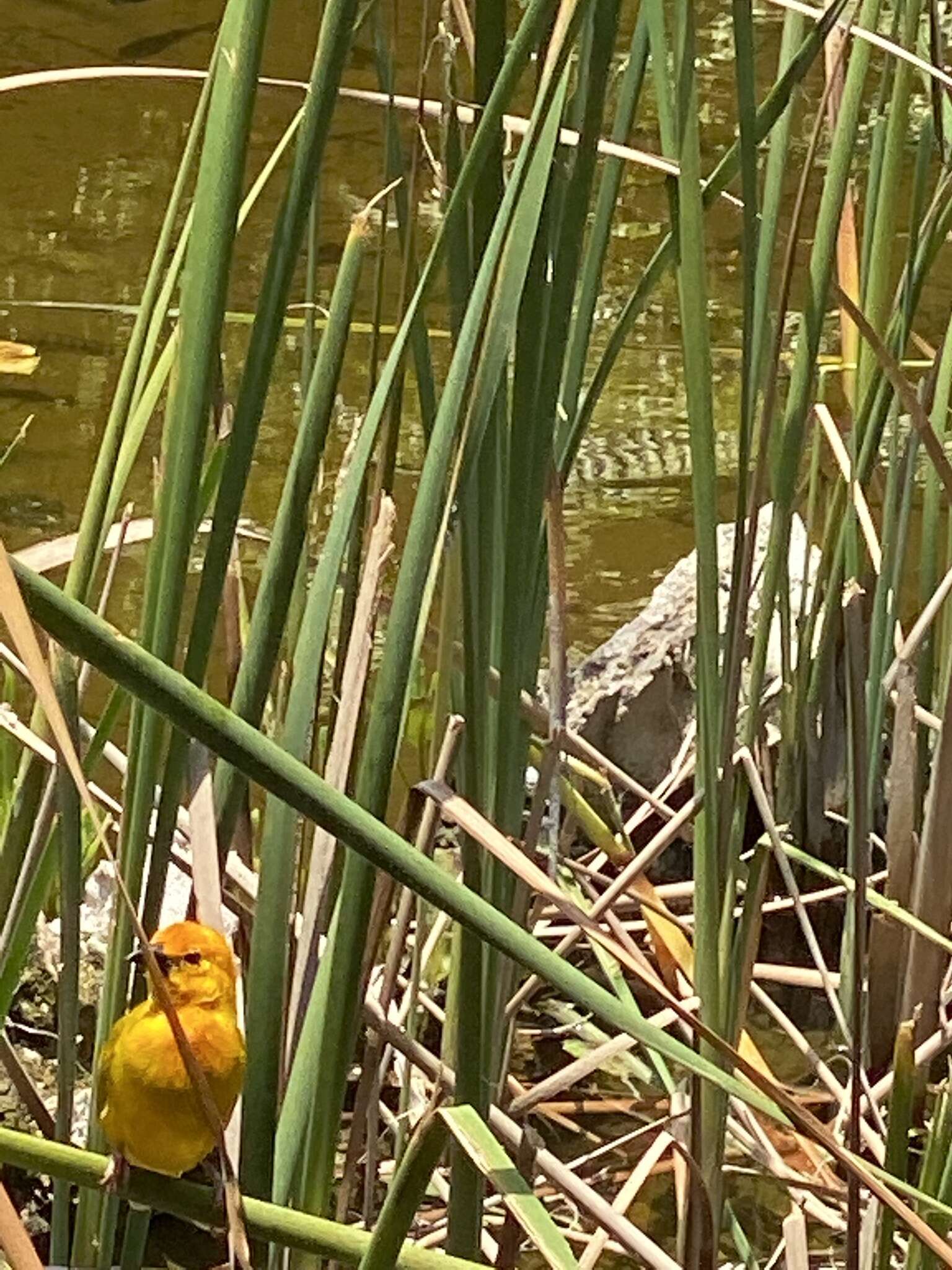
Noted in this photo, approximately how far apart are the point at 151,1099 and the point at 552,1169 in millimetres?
258

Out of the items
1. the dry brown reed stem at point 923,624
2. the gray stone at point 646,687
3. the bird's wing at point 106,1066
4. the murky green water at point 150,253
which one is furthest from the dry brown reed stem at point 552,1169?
the murky green water at point 150,253

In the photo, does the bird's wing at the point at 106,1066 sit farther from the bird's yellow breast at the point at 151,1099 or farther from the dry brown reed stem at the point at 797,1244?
the dry brown reed stem at the point at 797,1244

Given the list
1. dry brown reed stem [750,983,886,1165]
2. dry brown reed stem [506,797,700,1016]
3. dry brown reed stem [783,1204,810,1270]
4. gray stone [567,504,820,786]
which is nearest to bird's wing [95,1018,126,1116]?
dry brown reed stem [506,797,700,1016]

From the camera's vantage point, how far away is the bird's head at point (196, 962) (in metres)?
0.91

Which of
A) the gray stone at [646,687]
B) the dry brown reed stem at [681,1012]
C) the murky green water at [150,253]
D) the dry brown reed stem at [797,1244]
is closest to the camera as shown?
the dry brown reed stem at [681,1012]

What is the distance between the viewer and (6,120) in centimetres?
399

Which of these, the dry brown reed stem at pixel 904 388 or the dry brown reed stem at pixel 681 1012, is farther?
the dry brown reed stem at pixel 904 388

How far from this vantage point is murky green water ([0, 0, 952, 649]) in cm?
268

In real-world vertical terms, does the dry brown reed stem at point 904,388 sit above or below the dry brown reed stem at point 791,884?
above

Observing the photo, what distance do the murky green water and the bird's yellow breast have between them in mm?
1271

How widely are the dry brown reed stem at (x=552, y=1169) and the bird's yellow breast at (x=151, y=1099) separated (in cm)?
11

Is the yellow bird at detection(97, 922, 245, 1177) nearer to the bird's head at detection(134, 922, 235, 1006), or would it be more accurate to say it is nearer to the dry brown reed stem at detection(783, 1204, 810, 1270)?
the bird's head at detection(134, 922, 235, 1006)

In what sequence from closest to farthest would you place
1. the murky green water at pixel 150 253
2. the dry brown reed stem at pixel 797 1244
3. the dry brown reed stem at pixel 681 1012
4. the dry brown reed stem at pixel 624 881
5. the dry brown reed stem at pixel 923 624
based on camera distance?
1. the dry brown reed stem at pixel 681 1012
2. the dry brown reed stem at pixel 797 1244
3. the dry brown reed stem at pixel 624 881
4. the dry brown reed stem at pixel 923 624
5. the murky green water at pixel 150 253

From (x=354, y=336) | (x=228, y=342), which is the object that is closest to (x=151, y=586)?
(x=228, y=342)
